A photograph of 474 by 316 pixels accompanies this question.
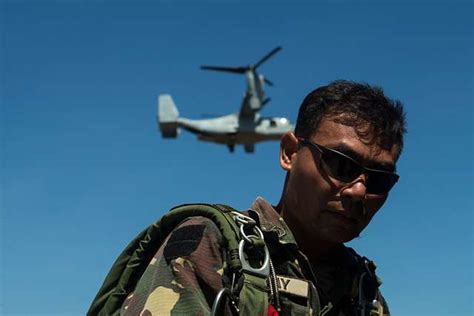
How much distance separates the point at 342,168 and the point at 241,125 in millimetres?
71913

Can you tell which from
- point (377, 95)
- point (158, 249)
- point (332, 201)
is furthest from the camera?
point (377, 95)

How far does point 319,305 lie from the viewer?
3.49m

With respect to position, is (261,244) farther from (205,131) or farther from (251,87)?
(251,87)

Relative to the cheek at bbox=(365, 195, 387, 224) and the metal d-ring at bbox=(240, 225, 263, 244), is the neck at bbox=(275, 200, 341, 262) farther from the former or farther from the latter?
the metal d-ring at bbox=(240, 225, 263, 244)

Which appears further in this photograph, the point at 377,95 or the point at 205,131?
the point at 205,131

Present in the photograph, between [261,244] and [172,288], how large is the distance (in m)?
0.42

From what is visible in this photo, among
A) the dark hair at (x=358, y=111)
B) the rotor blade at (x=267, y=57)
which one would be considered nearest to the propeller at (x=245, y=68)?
the rotor blade at (x=267, y=57)

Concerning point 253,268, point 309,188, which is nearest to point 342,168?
point 309,188

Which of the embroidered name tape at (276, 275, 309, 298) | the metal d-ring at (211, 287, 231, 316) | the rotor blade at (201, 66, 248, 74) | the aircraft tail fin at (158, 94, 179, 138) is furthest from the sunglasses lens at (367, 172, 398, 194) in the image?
the rotor blade at (201, 66, 248, 74)

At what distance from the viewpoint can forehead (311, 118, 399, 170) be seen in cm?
357

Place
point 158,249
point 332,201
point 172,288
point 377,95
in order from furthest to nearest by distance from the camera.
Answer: point 377,95 < point 332,201 < point 158,249 < point 172,288

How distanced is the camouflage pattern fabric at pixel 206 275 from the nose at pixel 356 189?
338mm

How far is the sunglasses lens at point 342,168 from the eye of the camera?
353 centimetres

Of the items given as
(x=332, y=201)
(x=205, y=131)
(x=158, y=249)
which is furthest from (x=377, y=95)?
(x=205, y=131)
